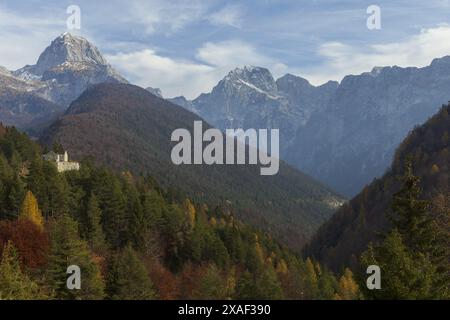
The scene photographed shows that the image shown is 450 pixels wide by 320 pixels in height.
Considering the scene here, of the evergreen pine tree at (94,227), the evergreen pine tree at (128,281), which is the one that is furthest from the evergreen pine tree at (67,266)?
the evergreen pine tree at (94,227)

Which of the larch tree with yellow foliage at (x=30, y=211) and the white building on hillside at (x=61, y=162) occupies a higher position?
the white building on hillside at (x=61, y=162)

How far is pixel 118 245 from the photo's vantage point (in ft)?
277

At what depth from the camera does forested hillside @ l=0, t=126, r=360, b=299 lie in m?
51.7

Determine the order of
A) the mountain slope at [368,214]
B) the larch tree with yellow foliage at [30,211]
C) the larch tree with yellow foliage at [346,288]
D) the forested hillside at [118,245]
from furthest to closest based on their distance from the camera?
the mountain slope at [368,214] → the larch tree with yellow foliage at [346,288] → the larch tree with yellow foliage at [30,211] → the forested hillside at [118,245]

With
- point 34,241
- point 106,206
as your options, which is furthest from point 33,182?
→ point 34,241

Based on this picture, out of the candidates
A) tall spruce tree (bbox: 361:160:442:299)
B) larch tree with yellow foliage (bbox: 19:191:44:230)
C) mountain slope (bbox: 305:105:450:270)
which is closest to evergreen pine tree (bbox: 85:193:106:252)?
larch tree with yellow foliage (bbox: 19:191:44:230)

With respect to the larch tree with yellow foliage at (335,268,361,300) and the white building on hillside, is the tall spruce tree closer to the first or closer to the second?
the larch tree with yellow foliage at (335,268,361,300)

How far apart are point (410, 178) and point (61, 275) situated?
31.8 m

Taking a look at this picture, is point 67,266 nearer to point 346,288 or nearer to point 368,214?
point 346,288

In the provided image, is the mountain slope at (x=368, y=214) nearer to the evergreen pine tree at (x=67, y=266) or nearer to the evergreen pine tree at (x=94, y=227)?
the evergreen pine tree at (x=94, y=227)

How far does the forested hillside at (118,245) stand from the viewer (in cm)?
5169

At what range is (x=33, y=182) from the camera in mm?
83062

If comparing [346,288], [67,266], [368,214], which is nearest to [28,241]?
[67,266]
